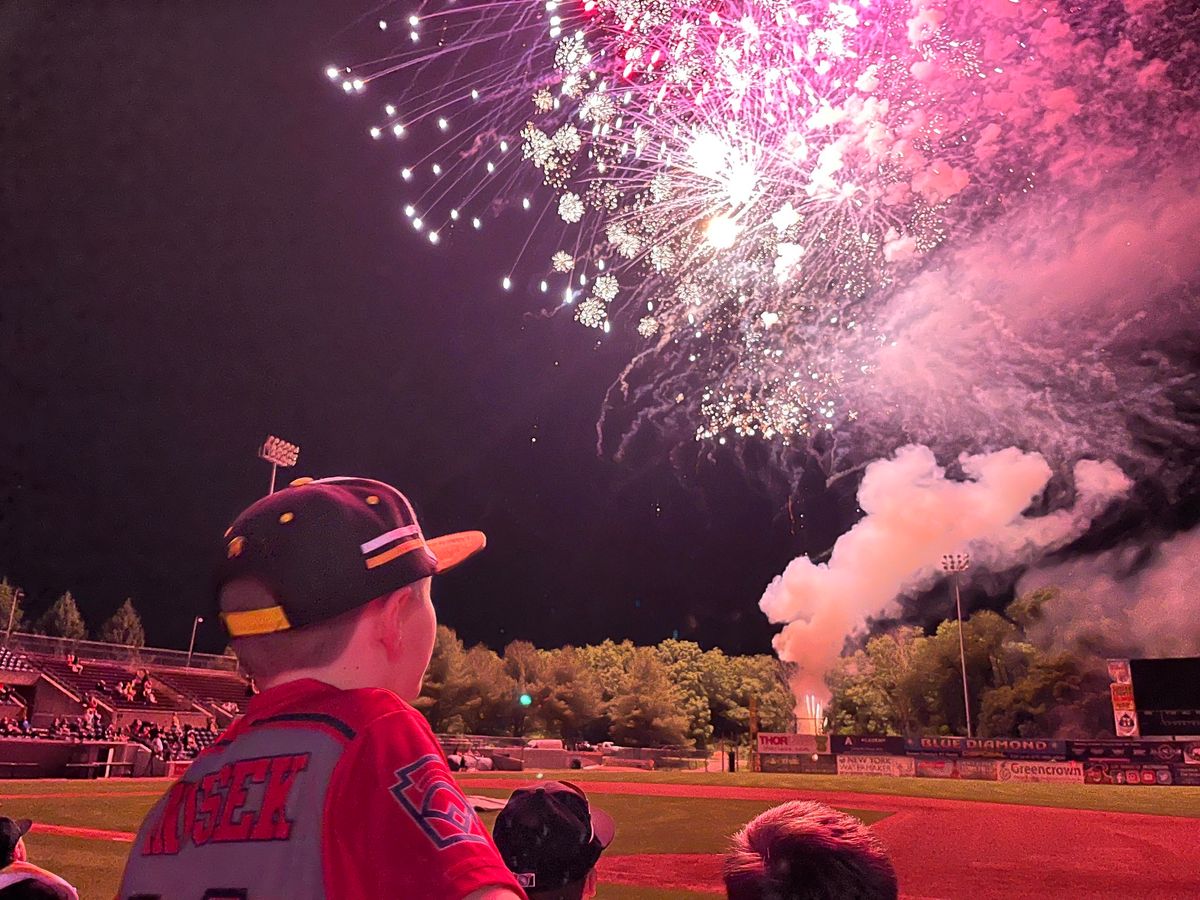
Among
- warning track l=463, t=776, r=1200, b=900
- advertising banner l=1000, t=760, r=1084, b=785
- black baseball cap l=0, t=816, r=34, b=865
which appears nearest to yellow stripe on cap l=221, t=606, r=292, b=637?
black baseball cap l=0, t=816, r=34, b=865

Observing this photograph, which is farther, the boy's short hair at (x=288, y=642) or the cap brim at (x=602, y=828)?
the cap brim at (x=602, y=828)

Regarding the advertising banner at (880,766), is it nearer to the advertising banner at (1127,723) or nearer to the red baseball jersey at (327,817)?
the advertising banner at (1127,723)

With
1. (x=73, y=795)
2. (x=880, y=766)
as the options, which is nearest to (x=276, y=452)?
(x=73, y=795)

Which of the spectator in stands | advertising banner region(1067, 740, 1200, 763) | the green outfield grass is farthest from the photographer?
advertising banner region(1067, 740, 1200, 763)

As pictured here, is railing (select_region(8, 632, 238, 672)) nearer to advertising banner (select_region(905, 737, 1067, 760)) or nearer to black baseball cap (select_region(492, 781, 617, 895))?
advertising banner (select_region(905, 737, 1067, 760))

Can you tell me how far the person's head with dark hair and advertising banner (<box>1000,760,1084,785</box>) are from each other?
40.6 metres

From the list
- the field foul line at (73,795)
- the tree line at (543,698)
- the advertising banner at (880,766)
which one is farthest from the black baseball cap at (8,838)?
the tree line at (543,698)

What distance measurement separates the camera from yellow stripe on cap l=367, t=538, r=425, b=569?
1.65 meters

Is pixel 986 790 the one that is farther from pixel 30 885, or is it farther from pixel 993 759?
pixel 30 885

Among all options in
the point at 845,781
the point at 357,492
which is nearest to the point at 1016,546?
the point at 845,781

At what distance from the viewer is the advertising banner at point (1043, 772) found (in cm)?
3606

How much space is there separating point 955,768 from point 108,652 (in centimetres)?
4343

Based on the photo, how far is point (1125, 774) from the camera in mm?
35000

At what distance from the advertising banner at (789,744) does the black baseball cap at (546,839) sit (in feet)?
139
